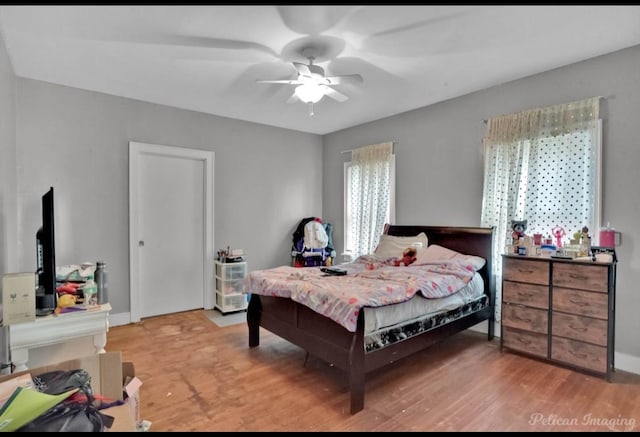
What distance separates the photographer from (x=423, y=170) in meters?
4.07

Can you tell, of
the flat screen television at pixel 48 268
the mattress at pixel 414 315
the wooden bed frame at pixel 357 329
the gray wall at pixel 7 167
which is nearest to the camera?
the flat screen television at pixel 48 268

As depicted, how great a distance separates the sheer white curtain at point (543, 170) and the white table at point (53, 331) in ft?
11.5

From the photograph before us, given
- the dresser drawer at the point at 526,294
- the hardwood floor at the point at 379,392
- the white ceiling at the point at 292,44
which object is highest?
the white ceiling at the point at 292,44

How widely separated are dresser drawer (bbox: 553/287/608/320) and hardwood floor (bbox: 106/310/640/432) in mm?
498

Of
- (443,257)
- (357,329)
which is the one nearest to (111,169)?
(357,329)

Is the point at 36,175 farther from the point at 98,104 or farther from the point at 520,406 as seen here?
the point at 520,406

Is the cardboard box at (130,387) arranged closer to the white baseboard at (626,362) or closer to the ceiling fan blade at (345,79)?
the ceiling fan blade at (345,79)

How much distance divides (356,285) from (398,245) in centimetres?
150

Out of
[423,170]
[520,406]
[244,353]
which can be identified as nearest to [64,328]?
[244,353]

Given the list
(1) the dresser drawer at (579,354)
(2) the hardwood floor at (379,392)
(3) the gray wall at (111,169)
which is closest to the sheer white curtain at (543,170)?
(1) the dresser drawer at (579,354)

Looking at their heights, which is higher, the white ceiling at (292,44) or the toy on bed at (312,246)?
the white ceiling at (292,44)

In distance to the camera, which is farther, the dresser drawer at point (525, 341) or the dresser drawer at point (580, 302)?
the dresser drawer at point (525, 341)

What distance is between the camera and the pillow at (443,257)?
128 inches

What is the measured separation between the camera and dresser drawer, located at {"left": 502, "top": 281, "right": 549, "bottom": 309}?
273cm
